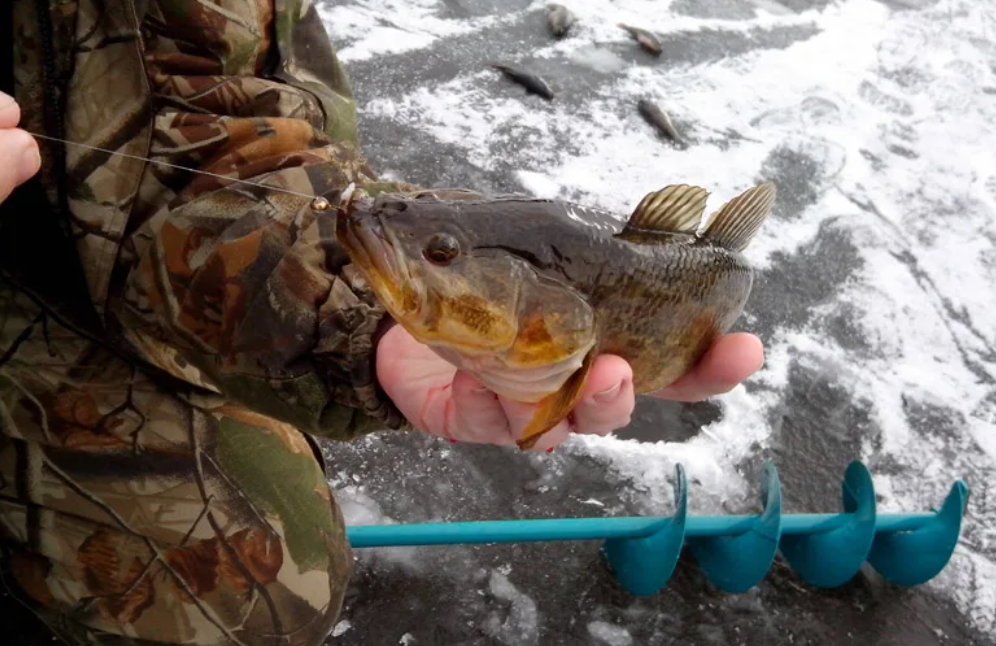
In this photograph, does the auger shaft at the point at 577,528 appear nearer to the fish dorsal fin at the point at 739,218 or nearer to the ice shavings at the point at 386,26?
the fish dorsal fin at the point at 739,218

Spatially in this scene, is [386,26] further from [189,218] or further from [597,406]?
[597,406]

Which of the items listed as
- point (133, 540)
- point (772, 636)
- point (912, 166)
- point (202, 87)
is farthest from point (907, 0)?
point (133, 540)

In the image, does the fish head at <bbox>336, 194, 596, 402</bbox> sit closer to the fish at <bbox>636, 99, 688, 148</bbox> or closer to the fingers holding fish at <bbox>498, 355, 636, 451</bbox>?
the fingers holding fish at <bbox>498, 355, 636, 451</bbox>

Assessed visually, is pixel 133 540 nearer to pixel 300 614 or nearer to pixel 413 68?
pixel 300 614

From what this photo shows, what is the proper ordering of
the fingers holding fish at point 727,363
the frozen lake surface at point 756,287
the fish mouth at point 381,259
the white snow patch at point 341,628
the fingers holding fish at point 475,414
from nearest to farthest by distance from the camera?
the fish mouth at point 381,259 → the fingers holding fish at point 475,414 → the fingers holding fish at point 727,363 → the white snow patch at point 341,628 → the frozen lake surface at point 756,287

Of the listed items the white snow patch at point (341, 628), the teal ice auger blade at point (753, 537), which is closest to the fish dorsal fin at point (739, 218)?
the teal ice auger blade at point (753, 537)

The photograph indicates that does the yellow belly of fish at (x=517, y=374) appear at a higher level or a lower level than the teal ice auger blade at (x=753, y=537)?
higher
